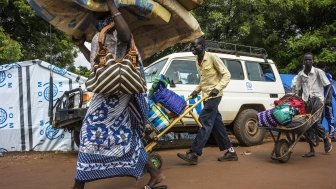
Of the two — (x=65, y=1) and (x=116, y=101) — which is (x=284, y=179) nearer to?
(x=116, y=101)

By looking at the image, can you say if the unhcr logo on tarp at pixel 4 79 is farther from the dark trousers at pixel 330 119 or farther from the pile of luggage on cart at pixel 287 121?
the dark trousers at pixel 330 119

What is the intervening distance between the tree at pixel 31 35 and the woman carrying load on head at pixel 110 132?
25.1 ft

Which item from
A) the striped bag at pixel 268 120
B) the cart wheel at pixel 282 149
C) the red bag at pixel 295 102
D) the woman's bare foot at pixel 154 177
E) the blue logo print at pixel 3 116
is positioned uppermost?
the red bag at pixel 295 102

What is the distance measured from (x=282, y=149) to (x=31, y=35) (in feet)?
27.6

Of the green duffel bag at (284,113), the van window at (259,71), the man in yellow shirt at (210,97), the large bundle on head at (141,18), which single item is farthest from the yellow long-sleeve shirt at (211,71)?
the van window at (259,71)

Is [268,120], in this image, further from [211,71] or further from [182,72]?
[182,72]

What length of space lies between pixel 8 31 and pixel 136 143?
29.8ft

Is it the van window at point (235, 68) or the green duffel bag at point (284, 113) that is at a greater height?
the van window at point (235, 68)

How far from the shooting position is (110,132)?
13.4 ft

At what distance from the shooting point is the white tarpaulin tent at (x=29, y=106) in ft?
29.0

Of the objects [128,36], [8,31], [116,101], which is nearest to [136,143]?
[116,101]

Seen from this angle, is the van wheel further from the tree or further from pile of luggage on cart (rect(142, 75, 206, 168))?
the tree

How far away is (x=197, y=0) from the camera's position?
4.75 metres

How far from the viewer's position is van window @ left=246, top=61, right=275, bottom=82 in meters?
9.91
